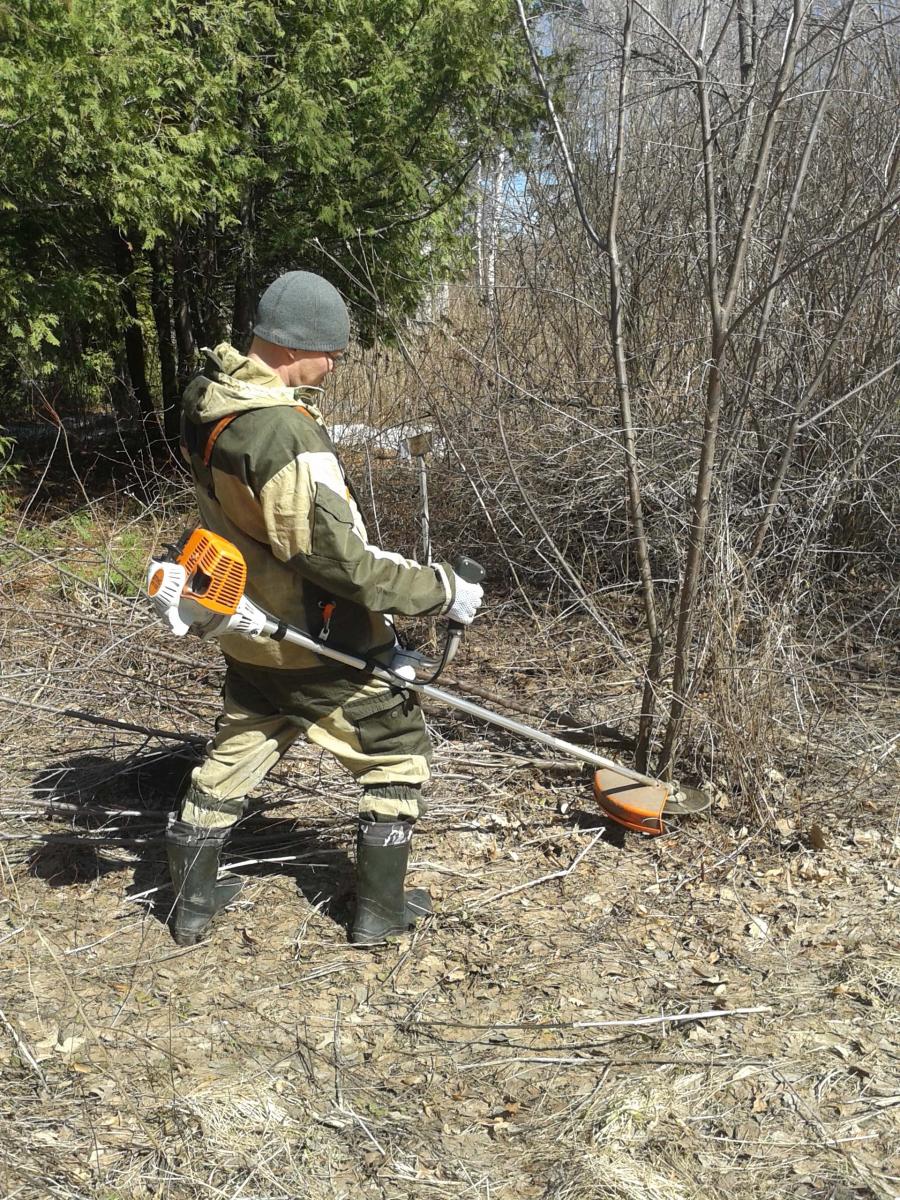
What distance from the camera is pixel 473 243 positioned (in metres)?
8.72

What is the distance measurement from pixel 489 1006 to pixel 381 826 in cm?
62

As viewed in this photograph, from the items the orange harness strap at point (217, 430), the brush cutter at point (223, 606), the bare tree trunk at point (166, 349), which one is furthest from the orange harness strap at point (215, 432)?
the bare tree trunk at point (166, 349)

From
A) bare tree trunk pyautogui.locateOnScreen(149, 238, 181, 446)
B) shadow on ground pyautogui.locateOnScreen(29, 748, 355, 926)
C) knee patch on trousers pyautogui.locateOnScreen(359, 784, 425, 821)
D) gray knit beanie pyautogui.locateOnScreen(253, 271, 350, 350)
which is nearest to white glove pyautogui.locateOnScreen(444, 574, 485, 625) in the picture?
knee patch on trousers pyautogui.locateOnScreen(359, 784, 425, 821)

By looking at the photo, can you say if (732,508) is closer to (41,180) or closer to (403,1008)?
(403,1008)

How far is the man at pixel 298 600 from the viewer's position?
304 cm

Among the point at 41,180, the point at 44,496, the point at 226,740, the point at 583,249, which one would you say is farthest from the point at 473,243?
the point at 226,740

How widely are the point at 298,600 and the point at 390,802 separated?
2.30 feet

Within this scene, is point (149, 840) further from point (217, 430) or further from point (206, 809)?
point (217, 430)

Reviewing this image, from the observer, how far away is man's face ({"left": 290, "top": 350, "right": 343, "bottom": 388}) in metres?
3.18

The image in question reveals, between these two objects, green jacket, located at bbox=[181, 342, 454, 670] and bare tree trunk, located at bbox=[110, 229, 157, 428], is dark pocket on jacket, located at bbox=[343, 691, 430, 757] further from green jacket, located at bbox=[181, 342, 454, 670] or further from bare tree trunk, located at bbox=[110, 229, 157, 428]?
bare tree trunk, located at bbox=[110, 229, 157, 428]

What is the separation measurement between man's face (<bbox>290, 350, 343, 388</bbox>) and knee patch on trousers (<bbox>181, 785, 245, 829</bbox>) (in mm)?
1286

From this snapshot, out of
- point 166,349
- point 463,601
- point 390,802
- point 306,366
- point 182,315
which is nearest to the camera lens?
point 306,366

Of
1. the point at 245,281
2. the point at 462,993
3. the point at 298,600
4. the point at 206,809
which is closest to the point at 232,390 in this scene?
the point at 298,600

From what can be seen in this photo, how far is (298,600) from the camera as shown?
10.7 feet
